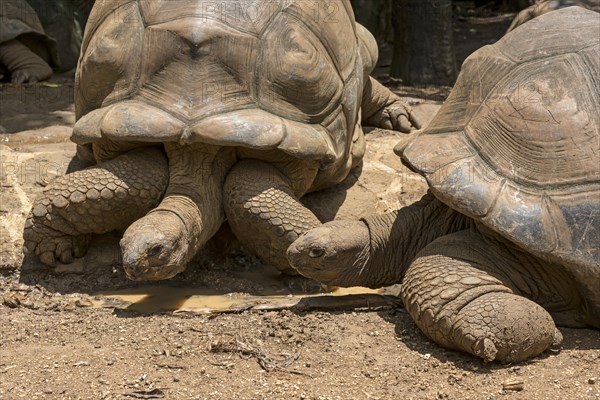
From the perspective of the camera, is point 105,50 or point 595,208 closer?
point 595,208

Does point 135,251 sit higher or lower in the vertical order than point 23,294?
higher

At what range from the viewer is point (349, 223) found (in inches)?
195

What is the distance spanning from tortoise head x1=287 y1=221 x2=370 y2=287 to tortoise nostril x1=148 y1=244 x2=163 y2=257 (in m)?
0.71

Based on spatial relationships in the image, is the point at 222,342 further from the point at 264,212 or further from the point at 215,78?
the point at 215,78

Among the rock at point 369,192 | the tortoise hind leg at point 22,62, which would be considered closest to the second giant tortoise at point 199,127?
the rock at point 369,192

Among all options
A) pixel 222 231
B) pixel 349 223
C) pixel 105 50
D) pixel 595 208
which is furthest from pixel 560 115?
pixel 105 50

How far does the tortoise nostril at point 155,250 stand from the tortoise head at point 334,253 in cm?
71

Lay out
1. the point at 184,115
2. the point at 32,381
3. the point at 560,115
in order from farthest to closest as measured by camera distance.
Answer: the point at 184,115 → the point at 560,115 → the point at 32,381

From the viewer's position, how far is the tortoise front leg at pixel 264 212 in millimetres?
5547

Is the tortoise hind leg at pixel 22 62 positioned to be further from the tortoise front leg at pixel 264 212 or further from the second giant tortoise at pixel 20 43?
the tortoise front leg at pixel 264 212

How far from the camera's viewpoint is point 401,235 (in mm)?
5059

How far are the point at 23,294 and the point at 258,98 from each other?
1.79 m

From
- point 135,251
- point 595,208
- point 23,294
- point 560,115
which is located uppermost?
point 560,115

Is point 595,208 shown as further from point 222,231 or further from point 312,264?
point 222,231
